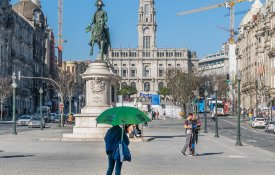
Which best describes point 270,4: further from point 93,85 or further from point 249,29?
point 93,85

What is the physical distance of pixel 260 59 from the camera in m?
112

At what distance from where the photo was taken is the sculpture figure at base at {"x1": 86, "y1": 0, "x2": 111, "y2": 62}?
4241cm

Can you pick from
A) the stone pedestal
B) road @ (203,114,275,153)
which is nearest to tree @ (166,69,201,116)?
road @ (203,114,275,153)

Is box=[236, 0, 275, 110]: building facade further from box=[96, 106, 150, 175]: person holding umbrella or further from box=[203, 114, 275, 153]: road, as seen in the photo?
box=[96, 106, 150, 175]: person holding umbrella

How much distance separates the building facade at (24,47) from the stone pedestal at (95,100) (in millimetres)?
65296

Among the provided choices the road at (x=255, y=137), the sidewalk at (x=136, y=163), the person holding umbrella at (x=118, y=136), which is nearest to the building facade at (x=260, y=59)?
the road at (x=255, y=137)

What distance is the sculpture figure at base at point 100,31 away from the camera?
42406 mm

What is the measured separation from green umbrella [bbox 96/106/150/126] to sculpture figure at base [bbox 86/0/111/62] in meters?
25.9

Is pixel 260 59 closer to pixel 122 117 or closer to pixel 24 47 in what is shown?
pixel 24 47

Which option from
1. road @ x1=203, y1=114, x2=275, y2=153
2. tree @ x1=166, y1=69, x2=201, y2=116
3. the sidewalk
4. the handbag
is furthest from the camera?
tree @ x1=166, y1=69, x2=201, y2=116

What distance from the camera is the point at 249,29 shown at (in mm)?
127312

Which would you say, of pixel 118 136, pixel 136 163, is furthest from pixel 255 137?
pixel 118 136

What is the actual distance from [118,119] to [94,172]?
4012 millimetres

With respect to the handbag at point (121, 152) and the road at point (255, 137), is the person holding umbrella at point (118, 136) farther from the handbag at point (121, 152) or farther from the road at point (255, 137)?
the road at point (255, 137)
